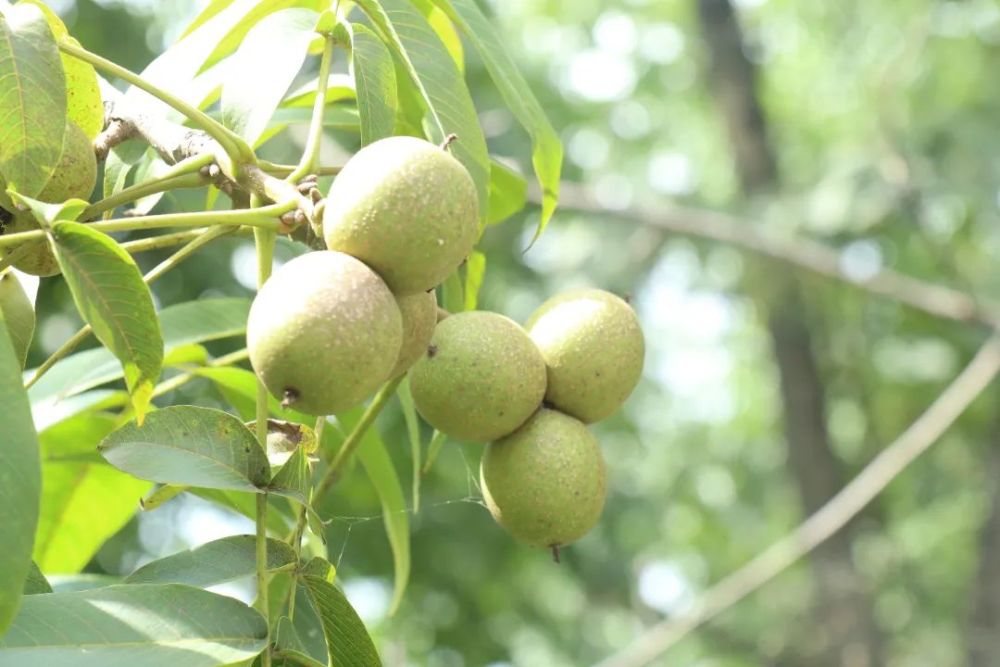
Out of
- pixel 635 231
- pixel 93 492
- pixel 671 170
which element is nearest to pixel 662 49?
pixel 671 170

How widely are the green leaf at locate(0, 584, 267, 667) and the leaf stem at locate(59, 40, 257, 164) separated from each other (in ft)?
1.14

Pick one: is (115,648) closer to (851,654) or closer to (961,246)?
(961,246)

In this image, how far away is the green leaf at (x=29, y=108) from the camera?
899 millimetres

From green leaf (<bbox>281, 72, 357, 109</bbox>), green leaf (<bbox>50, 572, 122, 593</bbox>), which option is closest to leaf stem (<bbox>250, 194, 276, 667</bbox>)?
green leaf (<bbox>281, 72, 357, 109</bbox>)

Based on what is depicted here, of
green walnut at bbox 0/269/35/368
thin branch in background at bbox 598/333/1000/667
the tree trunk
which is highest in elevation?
green walnut at bbox 0/269/35/368

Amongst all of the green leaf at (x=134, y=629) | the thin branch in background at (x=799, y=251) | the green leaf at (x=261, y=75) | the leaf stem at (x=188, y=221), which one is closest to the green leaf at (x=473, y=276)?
the green leaf at (x=261, y=75)

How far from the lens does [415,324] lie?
104 centimetres

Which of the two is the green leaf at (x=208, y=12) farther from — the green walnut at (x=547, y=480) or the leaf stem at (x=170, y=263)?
the green walnut at (x=547, y=480)

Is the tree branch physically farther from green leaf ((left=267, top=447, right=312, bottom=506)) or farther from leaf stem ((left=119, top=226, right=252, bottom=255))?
green leaf ((left=267, top=447, right=312, bottom=506))

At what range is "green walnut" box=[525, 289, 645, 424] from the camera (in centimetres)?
121

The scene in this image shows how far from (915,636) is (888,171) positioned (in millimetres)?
6118

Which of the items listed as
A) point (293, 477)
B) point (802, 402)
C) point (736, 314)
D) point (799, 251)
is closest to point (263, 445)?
point (293, 477)

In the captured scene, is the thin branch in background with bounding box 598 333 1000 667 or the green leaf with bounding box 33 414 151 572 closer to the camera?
the green leaf with bounding box 33 414 151 572

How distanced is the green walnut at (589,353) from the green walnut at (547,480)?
3 cm
